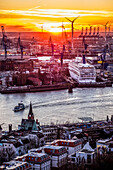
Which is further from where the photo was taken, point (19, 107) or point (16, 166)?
point (19, 107)

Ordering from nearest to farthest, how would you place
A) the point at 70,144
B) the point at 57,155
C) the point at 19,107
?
the point at 57,155
the point at 70,144
the point at 19,107

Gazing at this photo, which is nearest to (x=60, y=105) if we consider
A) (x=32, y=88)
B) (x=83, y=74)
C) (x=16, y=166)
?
(x=32, y=88)

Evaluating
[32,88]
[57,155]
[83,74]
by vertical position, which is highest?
[83,74]

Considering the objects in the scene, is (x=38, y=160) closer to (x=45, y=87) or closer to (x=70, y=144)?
(x=70, y=144)

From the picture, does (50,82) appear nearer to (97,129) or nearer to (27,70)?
(27,70)

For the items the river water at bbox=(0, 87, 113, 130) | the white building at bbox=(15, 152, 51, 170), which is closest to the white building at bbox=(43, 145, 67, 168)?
the white building at bbox=(15, 152, 51, 170)

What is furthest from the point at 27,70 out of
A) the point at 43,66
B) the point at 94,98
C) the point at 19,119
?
the point at 19,119

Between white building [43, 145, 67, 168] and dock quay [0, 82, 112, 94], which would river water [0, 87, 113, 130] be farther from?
white building [43, 145, 67, 168]

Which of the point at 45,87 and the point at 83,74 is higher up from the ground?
the point at 83,74

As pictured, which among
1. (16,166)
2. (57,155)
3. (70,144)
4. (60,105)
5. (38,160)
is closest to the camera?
(16,166)

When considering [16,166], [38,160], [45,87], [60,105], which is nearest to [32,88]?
[45,87]
